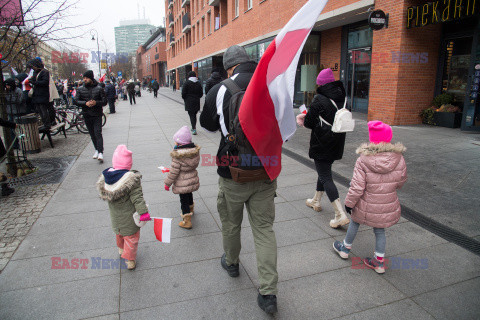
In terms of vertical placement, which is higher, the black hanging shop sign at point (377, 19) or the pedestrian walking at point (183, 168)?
the black hanging shop sign at point (377, 19)

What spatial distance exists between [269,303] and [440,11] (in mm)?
8768

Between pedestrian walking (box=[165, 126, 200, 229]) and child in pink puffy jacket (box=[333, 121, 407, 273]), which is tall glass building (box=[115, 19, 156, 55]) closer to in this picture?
pedestrian walking (box=[165, 126, 200, 229])

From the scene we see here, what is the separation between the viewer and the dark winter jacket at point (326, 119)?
3.78m

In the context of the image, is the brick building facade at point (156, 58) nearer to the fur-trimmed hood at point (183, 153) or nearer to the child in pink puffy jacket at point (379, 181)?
the fur-trimmed hood at point (183, 153)

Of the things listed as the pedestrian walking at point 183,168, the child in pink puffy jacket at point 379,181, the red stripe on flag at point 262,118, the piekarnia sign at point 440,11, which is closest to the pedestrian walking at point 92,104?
the pedestrian walking at point 183,168

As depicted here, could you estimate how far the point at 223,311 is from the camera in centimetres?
258

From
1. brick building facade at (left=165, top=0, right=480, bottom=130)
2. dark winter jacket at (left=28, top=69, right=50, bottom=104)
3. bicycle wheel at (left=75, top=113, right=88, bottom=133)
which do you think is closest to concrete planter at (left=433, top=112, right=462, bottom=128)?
brick building facade at (left=165, top=0, right=480, bottom=130)

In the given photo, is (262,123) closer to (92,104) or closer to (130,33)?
(92,104)

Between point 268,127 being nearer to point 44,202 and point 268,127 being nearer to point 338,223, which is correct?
point 338,223

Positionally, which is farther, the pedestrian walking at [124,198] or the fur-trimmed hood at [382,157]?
the pedestrian walking at [124,198]

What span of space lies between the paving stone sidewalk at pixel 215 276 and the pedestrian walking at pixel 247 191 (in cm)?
33

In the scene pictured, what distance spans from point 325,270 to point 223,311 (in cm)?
110

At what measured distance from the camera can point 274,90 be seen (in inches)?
89.6

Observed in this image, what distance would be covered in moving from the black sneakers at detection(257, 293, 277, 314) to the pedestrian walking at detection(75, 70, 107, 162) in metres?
5.90
